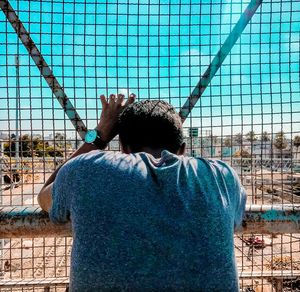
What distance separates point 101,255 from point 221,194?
0.45m

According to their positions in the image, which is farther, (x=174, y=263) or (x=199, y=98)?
(x=199, y=98)

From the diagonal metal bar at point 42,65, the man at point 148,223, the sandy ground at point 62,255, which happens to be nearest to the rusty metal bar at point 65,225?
the man at point 148,223

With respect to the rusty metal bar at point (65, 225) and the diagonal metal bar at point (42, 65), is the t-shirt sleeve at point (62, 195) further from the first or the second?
the diagonal metal bar at point (42, 65)

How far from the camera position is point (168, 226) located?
3.46 ft

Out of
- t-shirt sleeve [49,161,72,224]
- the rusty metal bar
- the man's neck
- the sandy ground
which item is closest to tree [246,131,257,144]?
the sandy ground

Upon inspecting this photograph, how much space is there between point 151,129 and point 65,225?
60 cm

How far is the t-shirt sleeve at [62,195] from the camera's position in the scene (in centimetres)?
117

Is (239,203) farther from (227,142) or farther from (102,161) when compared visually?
(227,142)

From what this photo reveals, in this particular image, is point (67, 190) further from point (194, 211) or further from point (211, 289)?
point (211, 289)

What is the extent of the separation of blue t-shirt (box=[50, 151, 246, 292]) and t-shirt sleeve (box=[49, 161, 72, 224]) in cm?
2

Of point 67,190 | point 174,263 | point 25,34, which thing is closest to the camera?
point 174,263

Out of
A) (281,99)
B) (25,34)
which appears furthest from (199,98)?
(25,34)

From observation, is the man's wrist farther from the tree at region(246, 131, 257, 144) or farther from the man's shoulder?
the tree at region(246, 131, 257, 144)

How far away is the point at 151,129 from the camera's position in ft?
4.14
